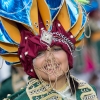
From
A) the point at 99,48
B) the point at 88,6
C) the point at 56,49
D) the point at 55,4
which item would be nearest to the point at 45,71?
the point at 56,49

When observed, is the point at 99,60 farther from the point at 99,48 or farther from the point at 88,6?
the point at 88,6

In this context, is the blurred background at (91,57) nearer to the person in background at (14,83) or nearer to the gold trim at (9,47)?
the person in background at (14,83)

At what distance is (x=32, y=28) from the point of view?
11.6 feet

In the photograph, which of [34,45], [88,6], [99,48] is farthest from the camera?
[99,48]

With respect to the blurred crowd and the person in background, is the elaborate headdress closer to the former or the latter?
the person in background

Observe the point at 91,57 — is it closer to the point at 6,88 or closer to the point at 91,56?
the point at 91,56

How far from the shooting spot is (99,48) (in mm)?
7699

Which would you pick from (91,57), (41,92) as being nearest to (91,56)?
(91,57)

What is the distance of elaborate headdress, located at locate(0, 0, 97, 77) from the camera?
11.6 ft

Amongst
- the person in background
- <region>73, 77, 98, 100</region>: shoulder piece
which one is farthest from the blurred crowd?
<region>73, 77, 98, 100</region>: shoulder piece

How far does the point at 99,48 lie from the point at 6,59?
4.13 meters

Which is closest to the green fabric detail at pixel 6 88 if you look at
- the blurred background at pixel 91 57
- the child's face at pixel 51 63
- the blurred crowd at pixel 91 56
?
the child's face at pixel 51 63

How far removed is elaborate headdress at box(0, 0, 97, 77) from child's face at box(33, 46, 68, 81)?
0.04 metres

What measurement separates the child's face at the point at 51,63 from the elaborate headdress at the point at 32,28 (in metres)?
0.04
